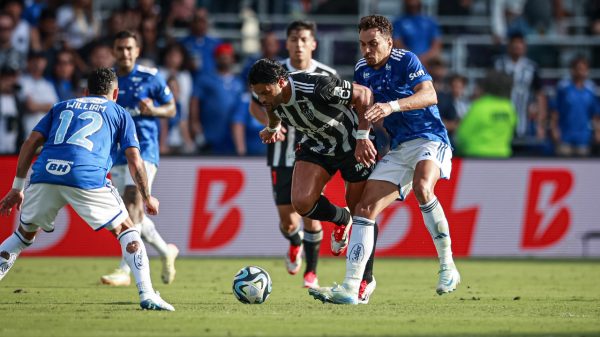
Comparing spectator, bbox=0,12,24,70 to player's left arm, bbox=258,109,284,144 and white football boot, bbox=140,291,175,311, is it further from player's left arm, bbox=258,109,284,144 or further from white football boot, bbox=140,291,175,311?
white football boot, bbox=140,291,175,311

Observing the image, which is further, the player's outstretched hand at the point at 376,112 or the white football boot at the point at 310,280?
the white football boot at the point at 310,280

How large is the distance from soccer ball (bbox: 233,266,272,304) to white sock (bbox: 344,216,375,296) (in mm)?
758

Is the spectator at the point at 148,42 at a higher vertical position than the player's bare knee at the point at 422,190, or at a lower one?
lower

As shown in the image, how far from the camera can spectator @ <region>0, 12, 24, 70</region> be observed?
17812mm

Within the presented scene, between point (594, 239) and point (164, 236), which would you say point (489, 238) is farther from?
point (164, 236)

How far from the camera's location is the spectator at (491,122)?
17203mm

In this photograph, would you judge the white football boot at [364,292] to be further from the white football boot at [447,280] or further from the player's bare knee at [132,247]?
the player's bare knee at [132,247]

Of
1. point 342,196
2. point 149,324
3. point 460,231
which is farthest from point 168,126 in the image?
point 149,324

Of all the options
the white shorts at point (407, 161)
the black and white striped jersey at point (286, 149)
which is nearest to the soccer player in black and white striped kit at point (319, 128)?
the white shorts at point (407, 161)

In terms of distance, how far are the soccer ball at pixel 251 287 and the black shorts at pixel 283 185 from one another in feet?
7.77

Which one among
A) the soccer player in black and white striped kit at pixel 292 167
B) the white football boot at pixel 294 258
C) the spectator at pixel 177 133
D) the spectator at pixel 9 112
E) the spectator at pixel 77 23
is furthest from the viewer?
the spectator at pixel 77 23

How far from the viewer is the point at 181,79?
18.3 m

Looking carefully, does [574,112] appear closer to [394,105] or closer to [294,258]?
[294,258]

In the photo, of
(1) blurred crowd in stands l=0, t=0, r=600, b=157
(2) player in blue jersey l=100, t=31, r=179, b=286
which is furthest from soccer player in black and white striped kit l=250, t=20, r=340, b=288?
(1) blurred crowd in stands l=0, t=0, r=600, b=157
